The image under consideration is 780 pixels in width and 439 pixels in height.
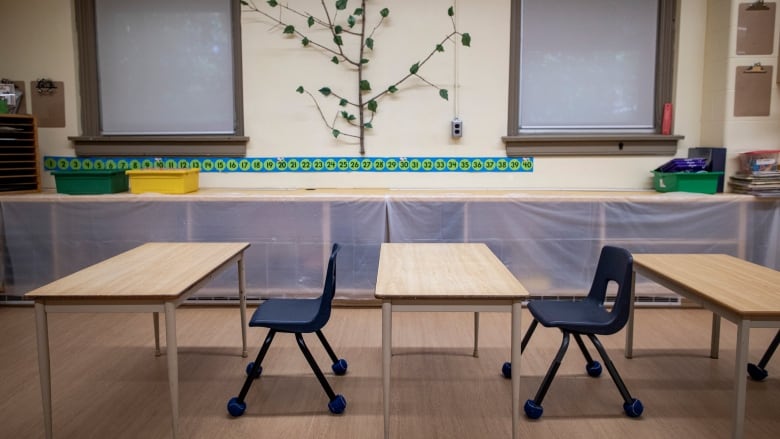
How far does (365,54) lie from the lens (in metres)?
4.64

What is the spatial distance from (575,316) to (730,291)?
0.68 m

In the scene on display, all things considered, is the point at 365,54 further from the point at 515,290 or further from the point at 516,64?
the point at 515,290

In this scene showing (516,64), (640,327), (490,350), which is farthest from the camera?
(516,64)

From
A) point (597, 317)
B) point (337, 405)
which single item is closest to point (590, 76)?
point (597, 317)

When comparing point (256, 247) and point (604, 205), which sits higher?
point (604, 205)

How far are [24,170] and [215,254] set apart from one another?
2.49 m

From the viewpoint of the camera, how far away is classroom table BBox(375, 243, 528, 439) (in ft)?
7.57

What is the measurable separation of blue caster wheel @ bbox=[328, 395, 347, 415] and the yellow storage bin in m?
2.30

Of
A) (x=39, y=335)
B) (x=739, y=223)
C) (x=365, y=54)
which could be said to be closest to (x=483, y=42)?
(x=365, y=54)

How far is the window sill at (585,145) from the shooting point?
463cm

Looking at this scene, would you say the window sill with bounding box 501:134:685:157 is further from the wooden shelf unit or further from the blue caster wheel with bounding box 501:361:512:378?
the wooden shelf unit

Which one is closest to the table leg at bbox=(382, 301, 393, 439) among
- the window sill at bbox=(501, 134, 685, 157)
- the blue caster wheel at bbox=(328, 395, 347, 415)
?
the blue caster wheel at bbox=(328, 395, 347, 415)

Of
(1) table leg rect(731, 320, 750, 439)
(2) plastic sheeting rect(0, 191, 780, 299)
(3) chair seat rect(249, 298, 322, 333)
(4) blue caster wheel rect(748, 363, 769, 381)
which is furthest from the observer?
(2) plastic sheeting rect(0, 191, 780, 299)

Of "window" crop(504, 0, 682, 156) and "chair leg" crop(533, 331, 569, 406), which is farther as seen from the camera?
"window" crop(504, 0, 682, 156)
